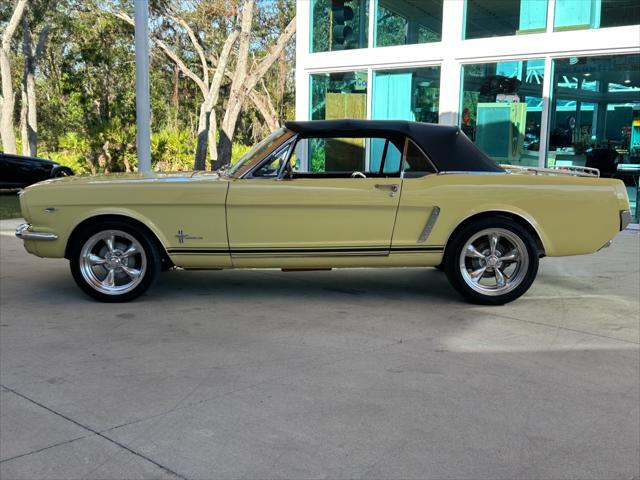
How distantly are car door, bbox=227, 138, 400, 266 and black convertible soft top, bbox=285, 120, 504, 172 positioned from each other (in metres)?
0.36

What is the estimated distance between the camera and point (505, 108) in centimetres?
1217

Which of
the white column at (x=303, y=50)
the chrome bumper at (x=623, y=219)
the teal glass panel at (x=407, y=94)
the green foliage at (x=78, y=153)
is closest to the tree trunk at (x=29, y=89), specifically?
the green foliage at (x=78, y=153)

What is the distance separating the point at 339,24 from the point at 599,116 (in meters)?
5.78

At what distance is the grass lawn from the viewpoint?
494 inches

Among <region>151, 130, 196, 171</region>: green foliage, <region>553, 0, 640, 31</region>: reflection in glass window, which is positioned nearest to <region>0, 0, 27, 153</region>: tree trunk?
<region>151, 130, 196, 171</region>: green foliage

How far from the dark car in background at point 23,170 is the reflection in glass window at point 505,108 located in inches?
394

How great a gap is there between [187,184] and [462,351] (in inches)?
110

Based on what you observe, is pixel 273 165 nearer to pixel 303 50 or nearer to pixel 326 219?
pixel 326 219

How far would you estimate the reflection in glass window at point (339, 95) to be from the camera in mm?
13828

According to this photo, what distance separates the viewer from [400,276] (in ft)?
23.8

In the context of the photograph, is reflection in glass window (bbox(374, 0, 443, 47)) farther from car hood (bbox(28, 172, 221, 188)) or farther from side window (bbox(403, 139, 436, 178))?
car hood (bbox(28, 172, 221, 188))

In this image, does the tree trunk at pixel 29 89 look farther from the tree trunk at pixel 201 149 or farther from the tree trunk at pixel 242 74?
the tree trunk at pixel 242 74

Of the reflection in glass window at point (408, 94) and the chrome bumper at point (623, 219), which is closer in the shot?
the chrome bumper at point (623, 219)

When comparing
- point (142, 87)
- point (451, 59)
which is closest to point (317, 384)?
point (142, 87)
